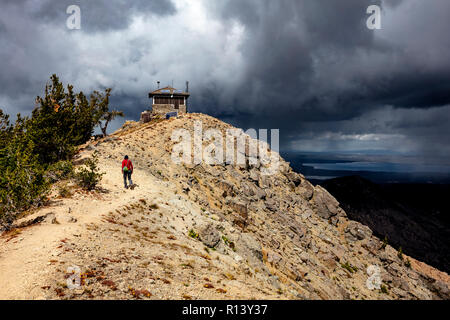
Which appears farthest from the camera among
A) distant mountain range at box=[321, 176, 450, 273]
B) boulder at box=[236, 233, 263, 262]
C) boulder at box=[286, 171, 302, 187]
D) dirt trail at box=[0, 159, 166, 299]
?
distant mountain range at box=[321, 176, 450, 273]

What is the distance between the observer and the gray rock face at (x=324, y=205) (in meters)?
54.2

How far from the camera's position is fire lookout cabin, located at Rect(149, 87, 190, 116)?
58094 mm

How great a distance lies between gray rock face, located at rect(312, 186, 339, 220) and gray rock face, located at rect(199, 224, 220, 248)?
43.4 m

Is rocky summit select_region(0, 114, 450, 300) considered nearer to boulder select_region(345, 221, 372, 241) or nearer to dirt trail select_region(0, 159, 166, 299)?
dirt trail select_region(0, 159, 166, 299)

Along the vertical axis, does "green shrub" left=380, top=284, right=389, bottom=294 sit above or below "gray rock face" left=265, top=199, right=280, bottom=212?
below

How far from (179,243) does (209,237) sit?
3.53 meters

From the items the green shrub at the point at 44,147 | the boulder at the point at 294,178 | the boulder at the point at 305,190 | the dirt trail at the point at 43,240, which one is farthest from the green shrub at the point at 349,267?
the green shrub at the point at 44,147

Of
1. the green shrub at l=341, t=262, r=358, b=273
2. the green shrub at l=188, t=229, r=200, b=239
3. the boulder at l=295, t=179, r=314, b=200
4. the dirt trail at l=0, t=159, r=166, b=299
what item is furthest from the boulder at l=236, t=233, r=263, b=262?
the boulder at l=295, t=179, r=314, b=200

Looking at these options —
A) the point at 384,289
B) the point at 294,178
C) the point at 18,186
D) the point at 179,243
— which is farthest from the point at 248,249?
the point at 294,178
